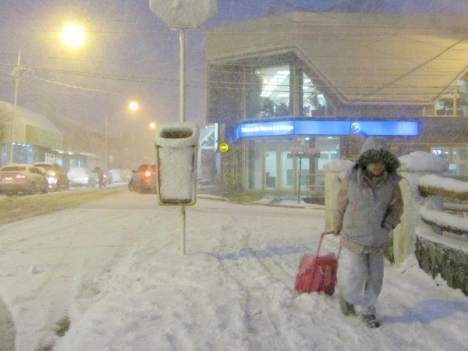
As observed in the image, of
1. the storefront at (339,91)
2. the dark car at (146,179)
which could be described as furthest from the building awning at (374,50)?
the dark car at (146,179)

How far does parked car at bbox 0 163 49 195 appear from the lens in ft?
76.8

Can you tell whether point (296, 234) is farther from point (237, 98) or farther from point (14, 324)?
point (237, 98)

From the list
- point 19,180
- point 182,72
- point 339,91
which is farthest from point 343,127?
point 182,72

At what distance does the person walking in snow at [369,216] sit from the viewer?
421cm

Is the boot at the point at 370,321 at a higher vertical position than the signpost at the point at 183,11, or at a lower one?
lower

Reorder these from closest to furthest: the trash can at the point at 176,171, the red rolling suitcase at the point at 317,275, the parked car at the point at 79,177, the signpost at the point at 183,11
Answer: the red rolling suitcase at the point at 317,275
the trash can at the point at 176,171
the signpost at the point at 183,11
the parked car at the point at 79,177

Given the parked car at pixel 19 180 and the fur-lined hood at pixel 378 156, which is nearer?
the fur-lined hood at pixel 378 156

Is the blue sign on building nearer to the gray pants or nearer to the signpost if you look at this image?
the signpost

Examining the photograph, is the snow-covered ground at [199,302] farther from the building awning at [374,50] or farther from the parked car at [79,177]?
the parked car at [79,177]

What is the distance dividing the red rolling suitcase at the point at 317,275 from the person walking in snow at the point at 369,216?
0.50 metres

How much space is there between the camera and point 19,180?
23641 millimetres

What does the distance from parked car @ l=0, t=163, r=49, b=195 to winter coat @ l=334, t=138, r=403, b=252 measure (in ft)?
72.6

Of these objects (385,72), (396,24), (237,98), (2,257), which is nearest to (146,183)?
(237,98)

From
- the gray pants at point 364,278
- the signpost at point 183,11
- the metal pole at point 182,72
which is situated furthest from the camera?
the metal pole at point 182,72
